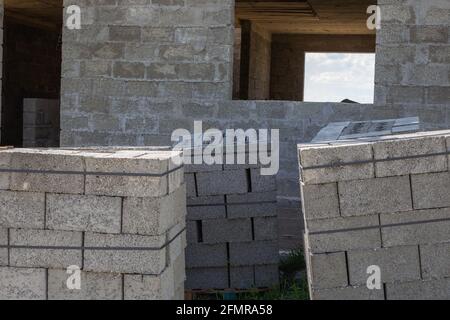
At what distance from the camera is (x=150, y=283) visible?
462cm

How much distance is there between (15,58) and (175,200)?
466 inches

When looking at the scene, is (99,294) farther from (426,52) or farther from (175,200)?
(426,52)

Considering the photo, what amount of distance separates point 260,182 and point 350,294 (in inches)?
80.8

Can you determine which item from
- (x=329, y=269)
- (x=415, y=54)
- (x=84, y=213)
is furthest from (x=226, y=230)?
(x=415, y=54)

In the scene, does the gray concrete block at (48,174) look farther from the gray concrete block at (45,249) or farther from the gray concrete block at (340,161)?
the gray concrete block at (340,161)

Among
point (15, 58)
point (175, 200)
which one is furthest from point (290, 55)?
point (175, 200)

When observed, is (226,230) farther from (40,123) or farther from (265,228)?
(40,123)

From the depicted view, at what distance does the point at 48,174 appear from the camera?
4.69 meters

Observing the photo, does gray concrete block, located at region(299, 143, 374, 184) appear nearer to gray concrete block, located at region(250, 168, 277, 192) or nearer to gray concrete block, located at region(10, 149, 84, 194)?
gray concrete block, located at region(10, 149, 84, 194)

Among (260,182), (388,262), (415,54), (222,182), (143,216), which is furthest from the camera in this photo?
(415,54)

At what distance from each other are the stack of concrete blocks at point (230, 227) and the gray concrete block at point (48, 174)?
78.7 inches

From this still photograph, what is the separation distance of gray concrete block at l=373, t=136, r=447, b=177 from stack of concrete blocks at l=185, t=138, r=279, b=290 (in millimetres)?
2004

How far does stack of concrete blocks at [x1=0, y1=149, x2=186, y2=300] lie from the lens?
15.1ft
